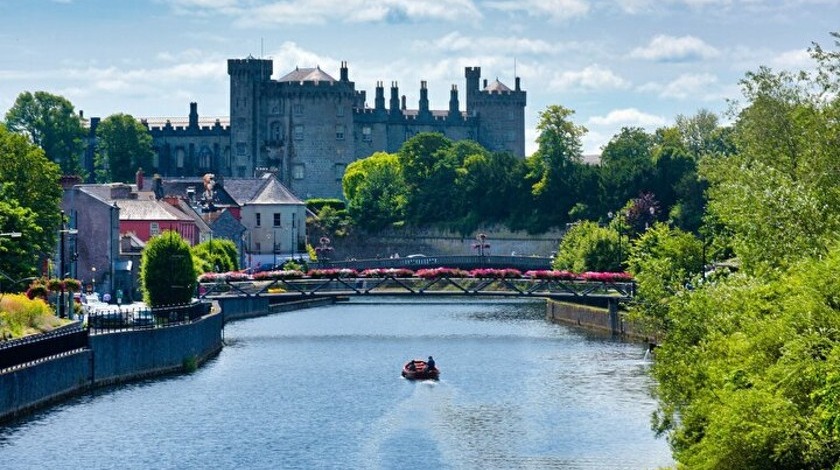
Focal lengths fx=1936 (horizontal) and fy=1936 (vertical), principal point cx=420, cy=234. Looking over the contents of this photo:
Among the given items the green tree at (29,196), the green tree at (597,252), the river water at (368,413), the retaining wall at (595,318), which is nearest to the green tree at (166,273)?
the river water at (368,413)

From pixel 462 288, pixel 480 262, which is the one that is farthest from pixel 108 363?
pixel 480 262

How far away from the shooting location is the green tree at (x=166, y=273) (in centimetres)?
9056

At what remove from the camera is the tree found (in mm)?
195625

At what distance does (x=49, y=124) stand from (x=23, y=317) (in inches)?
5073

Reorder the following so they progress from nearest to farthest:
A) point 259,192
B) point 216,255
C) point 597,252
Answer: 1. point 597,252
2. point 216,255
3. point 259,192

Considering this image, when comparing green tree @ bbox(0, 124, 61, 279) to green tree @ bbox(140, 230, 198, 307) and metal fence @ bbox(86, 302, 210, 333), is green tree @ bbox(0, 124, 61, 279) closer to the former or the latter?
green tree @ bbox(140, 230, 198, 307)

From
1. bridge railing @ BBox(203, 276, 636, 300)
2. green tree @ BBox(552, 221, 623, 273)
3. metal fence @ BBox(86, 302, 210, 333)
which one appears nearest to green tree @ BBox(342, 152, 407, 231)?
green tree @ BBox(552, 221, 623, 273)

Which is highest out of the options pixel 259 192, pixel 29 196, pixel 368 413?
pixel 259 192

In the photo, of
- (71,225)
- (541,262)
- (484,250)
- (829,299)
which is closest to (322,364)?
(71,225)

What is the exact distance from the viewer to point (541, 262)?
471 feet

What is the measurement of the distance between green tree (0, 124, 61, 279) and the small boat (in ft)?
64.9

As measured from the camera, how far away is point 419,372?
78.2 meters

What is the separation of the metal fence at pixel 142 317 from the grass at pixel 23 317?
162 cm

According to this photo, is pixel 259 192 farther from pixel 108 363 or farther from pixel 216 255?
pixel 108 363
